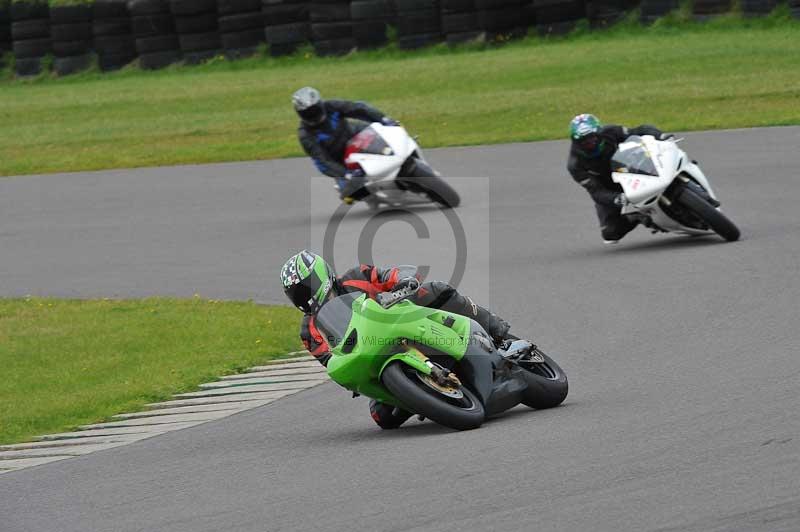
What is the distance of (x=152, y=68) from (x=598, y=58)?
11.3m

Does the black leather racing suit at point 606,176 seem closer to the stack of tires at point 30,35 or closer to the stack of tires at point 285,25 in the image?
the stack of tires at point 285,25

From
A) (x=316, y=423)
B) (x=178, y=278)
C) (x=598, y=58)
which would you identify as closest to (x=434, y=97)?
(x=598, y=58)

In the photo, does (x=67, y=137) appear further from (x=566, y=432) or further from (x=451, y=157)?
(x=566, y=432)

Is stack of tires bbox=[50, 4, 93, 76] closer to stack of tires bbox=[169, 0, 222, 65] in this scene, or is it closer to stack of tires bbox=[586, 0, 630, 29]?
stack of tires bbox=[169, 0, 222, 65]

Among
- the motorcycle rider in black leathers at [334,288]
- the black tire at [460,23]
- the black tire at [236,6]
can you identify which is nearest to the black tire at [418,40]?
the black tire at [460,23]

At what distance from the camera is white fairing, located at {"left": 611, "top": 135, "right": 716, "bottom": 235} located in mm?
12125

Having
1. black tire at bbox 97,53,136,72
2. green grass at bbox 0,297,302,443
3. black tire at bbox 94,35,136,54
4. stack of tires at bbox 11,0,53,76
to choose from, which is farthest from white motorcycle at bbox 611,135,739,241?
stack of tires at bbox 11,0,53,76

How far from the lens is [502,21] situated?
29.0 meters

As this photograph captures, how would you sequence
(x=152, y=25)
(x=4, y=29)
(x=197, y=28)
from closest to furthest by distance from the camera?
1. (x=197, y=28)
2. (x=152, y=25)
3. (x=4, y=29)

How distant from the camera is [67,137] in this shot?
26.2 meters

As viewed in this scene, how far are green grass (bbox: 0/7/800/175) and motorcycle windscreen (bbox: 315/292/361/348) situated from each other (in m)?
12.5

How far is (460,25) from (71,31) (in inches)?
366

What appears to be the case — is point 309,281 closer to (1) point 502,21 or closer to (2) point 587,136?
(2) point 587,136

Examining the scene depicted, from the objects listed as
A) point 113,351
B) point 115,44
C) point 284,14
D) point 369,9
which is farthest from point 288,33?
point 113,351
